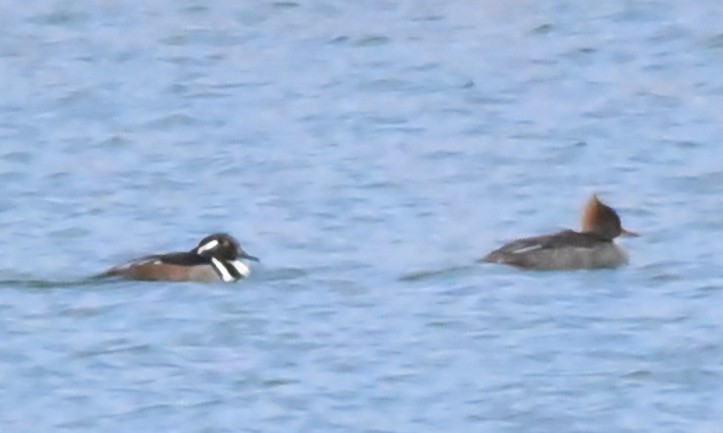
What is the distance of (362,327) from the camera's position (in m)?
16.0

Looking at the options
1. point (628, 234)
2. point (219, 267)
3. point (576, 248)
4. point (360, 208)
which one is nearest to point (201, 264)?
point (219, 267)

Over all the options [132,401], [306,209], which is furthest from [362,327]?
[306,209]

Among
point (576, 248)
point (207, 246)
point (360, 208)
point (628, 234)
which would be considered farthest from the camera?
point (360, 208)

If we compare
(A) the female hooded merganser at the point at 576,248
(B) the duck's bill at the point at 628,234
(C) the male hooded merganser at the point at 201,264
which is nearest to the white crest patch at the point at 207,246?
(C) the male hooded merganser at the point at 201,264

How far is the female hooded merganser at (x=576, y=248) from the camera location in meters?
17.6

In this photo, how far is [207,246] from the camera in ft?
57.2

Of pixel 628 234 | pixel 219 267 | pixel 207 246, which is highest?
pixel 207 246

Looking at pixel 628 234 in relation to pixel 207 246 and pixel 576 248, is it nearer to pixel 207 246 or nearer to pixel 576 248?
pixel 576 248

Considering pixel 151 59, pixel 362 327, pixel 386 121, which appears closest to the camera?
pixel 362 327

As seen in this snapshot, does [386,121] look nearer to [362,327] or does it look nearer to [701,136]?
[701,136]

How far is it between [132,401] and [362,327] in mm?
1997

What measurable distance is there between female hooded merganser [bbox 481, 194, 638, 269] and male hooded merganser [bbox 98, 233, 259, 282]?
1.58 m

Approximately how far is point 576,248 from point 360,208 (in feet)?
6.35

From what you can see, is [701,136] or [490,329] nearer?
[490,329]
